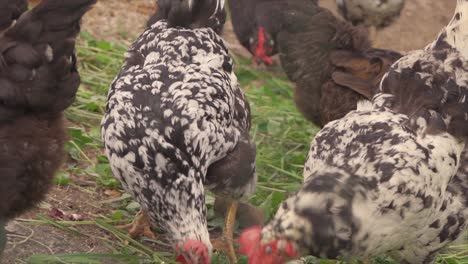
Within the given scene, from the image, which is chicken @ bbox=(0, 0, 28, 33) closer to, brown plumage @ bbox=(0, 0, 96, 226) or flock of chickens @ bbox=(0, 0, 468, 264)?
flock of chickens @ bbox=(0, 0, 468, 264)

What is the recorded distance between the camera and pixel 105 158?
4.95 meters

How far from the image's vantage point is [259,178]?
5078 millimetres

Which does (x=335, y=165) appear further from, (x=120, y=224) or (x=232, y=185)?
(x=120, y=224)

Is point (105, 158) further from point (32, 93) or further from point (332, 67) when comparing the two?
point (332, 67)

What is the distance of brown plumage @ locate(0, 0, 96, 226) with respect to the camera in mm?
3479

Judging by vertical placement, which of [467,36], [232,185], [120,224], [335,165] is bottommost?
[120,224]

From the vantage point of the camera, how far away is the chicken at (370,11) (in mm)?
6664

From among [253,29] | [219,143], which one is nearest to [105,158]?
[219,143]

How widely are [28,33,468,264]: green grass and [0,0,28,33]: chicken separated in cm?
106

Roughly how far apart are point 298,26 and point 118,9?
2028 millimetres

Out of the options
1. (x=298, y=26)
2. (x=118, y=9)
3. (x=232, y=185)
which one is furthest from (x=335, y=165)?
(x=118, y=9)

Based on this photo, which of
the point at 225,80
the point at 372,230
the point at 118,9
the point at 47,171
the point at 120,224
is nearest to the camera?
the point at 372,230

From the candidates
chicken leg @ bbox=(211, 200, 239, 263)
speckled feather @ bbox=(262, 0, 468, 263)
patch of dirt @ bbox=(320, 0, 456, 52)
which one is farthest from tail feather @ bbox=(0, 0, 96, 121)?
patch of dirt @ bbox=(320, 0, 456, 52)

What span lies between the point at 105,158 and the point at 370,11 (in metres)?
2.88
